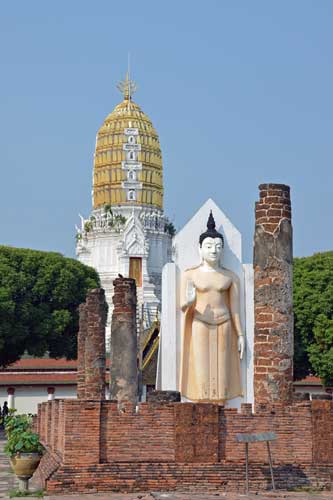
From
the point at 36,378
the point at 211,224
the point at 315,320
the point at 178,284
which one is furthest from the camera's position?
the point at 36,378

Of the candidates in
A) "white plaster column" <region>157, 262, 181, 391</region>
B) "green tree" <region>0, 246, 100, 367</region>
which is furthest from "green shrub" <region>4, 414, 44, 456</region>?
"green tree" <region>0, 246, 100, 367</region>

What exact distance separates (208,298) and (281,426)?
466 centimetres

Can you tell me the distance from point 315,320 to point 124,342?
75.8ft

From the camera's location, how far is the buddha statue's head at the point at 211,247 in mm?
22172

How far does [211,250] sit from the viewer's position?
22188 mm

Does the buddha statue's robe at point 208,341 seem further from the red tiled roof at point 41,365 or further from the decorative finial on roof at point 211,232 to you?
the red tiled roof at point 41,365

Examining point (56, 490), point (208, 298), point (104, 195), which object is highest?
point (104, 195)

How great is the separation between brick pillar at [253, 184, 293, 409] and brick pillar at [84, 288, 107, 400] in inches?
310

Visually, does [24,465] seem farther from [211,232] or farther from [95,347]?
[95,347]

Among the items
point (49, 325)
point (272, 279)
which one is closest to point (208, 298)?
point (272, 279)

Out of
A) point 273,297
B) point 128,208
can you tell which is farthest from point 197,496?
point 128,208

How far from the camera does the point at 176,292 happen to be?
22297 millimetres

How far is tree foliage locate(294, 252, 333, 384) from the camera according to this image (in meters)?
45.7

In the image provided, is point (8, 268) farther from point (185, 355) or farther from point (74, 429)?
point (74, 429)
